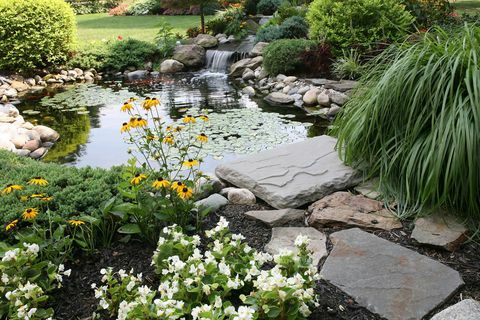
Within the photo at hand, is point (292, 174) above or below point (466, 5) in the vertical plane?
below

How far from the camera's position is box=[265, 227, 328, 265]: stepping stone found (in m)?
2.63

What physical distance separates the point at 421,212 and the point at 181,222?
1447mm

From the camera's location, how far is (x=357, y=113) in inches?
135

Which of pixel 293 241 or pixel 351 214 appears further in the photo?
pixel 351 214

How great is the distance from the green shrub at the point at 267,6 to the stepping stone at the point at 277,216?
12773 millimetres

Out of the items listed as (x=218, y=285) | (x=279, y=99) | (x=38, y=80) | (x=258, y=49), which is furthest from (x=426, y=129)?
(x=38, y=80)

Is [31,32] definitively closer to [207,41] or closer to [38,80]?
[38,80]

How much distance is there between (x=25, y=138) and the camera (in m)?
5.88

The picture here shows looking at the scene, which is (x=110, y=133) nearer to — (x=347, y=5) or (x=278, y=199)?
(x=278, y=199)

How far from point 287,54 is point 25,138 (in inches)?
192

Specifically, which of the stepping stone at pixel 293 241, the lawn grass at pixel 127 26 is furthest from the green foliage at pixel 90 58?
the stepping stone at pixel 293 241

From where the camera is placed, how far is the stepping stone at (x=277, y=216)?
2.93 meters

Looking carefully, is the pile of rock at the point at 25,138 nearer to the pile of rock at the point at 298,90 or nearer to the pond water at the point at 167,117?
the pond water at the point at 167,117

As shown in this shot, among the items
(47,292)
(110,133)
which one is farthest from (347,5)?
(47,292)
